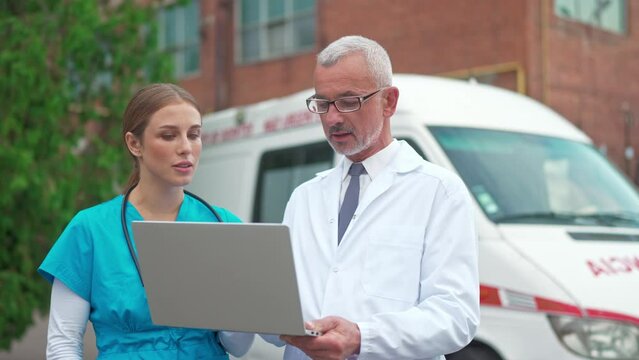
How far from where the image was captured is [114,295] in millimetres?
2680

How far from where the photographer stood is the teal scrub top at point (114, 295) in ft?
8.80

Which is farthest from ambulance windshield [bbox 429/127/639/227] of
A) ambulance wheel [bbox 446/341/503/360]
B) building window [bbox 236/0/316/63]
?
building window [bbox 236/0/316/63]

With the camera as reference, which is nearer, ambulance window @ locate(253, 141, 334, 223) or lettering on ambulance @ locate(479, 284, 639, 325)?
lettering on ambulance @ locate(479, 284, 639, 325)

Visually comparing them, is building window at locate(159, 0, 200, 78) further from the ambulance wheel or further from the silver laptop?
the silver laptop

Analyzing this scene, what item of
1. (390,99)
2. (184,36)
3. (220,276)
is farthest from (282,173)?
(184,36)

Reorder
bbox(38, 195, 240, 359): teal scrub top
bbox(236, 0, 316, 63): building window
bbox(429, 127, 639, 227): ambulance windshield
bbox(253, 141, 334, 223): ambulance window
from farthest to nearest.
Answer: bbox(236, 0, 316, 63): building window
bbox(253, 141, 334, 223): ambulance window
bbox(429, 127, 639, 227): ambulance windshield
bbox(38, 195, 240, 359): teal scrub top

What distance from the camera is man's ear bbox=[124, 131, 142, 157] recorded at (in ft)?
9.41

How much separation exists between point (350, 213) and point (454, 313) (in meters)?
0.47

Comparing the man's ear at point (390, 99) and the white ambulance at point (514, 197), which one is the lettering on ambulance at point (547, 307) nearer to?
the white ambulance at point (514, 197)

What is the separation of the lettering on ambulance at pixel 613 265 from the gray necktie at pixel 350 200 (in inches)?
90.7

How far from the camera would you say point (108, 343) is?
2715mm

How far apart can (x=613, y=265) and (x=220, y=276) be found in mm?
3069

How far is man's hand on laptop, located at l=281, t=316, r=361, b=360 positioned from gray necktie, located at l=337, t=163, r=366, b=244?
0.37 meters

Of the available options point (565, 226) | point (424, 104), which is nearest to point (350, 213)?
point (565, 226)
